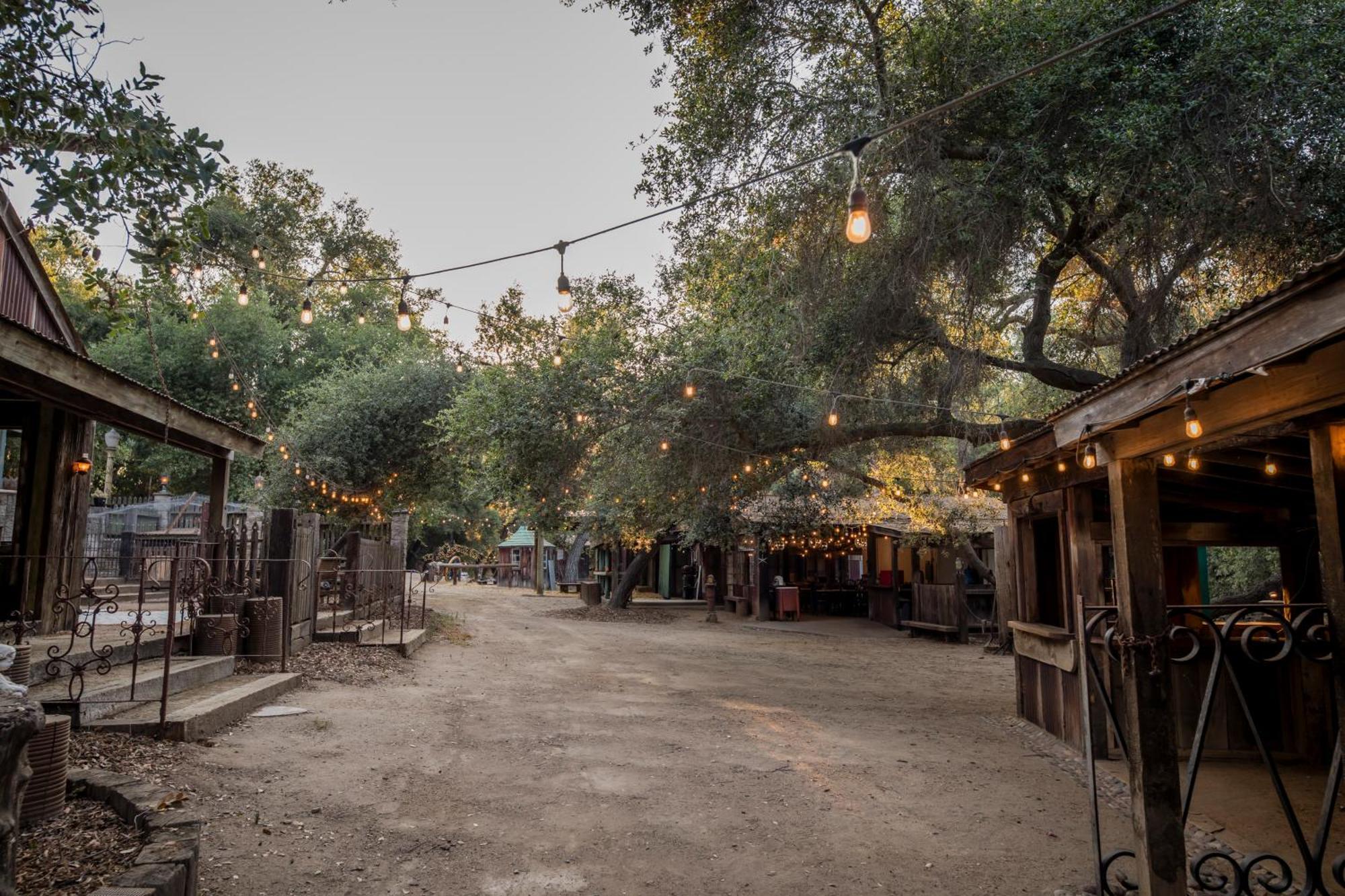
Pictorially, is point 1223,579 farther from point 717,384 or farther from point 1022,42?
point 1022,42

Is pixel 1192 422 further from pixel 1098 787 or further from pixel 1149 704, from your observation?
pixel 1098 787

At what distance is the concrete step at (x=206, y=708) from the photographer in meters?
6.22

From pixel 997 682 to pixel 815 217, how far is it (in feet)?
25.2

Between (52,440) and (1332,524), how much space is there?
12.4 m

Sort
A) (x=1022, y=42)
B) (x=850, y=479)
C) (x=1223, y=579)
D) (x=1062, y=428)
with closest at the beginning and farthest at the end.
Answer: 1. (x=1062, y=428)
2. (x=1022, y=42)
3. (x=1223, y=579)
4. (x=850, y=479)

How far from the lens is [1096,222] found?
948cm

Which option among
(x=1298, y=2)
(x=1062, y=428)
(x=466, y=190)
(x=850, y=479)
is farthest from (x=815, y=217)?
(x=850, y=479)

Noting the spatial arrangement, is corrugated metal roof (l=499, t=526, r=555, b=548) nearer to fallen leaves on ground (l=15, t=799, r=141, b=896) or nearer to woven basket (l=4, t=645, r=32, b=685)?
woven basket (l=4, t=645, r=32, b=685)

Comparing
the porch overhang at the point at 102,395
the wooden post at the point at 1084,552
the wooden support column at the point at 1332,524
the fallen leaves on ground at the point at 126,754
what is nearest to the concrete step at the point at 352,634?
the porch overhang at the point at 102,395

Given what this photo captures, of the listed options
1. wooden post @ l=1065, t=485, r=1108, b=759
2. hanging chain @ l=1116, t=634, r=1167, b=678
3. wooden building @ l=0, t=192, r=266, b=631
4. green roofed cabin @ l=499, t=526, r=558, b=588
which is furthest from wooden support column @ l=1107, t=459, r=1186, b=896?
green roofed cabin @ l=499, t=526, r=558, b=588

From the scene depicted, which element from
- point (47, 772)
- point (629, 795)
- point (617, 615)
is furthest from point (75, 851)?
point (617, 615)

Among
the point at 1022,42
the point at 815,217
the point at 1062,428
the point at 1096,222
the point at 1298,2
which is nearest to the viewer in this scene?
the point at 1062,428

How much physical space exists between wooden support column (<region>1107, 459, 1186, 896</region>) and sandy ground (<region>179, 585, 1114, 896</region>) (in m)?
0.74

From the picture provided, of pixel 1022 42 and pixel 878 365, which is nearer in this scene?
pixel 1022 42
